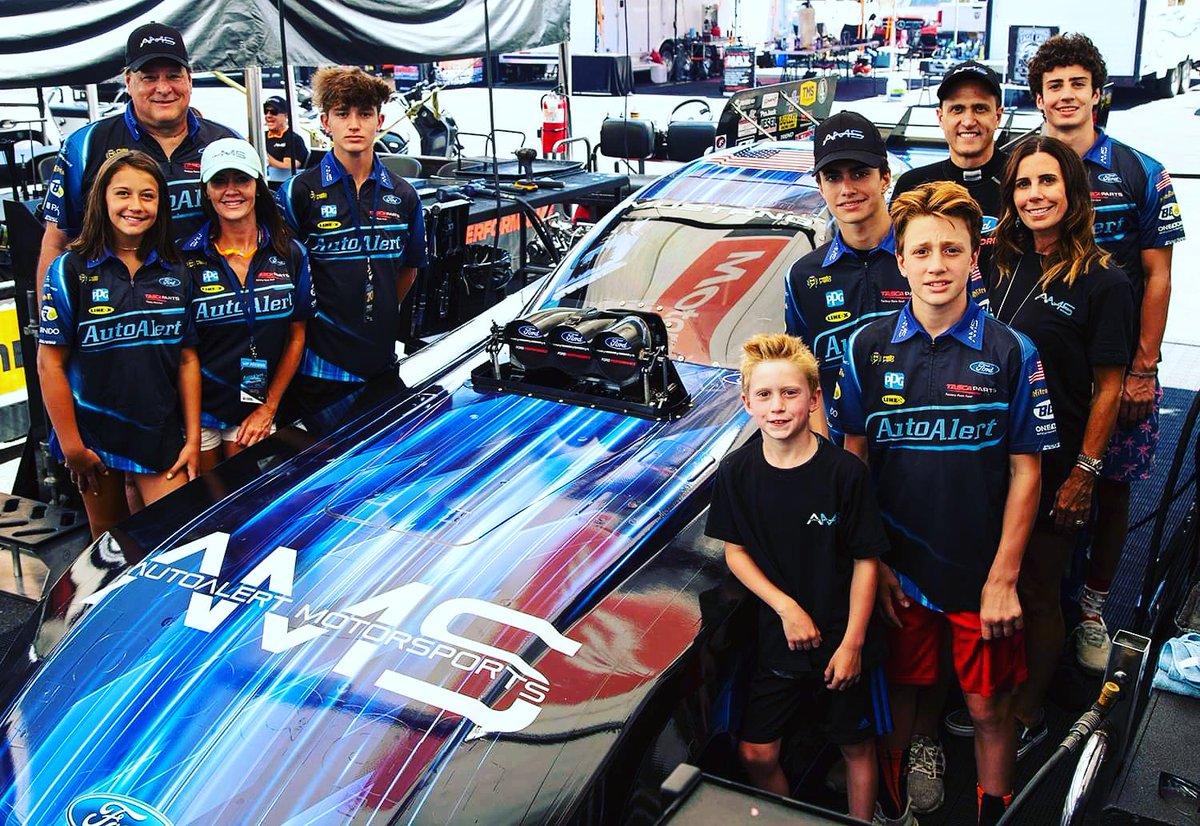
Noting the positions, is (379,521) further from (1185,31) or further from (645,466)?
(1185,31)

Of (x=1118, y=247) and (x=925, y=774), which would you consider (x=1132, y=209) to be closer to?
(x=1118, y=247)

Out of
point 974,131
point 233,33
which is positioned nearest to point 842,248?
point 974,131

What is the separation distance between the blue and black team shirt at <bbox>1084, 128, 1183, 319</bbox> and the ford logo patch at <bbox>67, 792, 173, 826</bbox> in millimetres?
3120

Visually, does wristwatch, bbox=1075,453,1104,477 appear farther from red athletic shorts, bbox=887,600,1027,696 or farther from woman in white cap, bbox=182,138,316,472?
woman in white cap, bbox=182,138,316,472

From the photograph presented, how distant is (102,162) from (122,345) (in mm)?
861

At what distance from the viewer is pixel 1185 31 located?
22.8m

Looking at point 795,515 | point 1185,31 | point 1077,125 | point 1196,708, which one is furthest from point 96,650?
point 1185,31

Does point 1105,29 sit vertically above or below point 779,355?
above

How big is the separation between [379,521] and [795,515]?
1.10 metres

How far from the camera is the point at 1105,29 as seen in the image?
20.5m

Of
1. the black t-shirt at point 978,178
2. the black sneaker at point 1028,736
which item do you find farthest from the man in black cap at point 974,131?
the black sneaker at point 1028,736

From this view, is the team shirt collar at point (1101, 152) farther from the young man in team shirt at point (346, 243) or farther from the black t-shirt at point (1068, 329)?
the young man in team shirt at point (346, 243)

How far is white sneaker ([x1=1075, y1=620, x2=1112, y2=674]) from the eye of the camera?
386 cm

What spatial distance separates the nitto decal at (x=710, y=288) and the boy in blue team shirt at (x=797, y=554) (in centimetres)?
109
